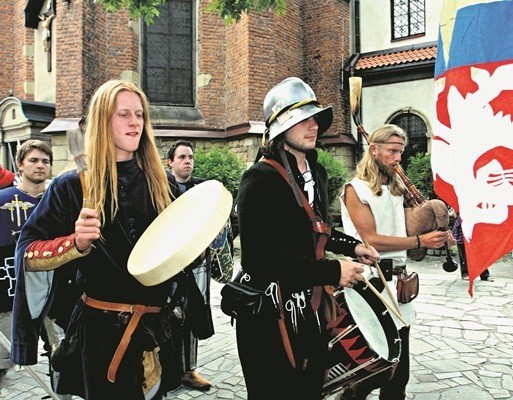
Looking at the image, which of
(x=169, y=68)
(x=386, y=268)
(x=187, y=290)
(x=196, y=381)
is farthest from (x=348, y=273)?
(x=169, y=68)

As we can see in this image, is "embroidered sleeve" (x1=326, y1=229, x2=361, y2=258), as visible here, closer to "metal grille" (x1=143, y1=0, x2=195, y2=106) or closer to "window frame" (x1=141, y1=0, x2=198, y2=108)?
"window frame" (x1=141, y1=0, x2=198, y2=108)

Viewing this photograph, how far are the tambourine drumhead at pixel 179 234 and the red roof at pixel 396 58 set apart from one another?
14.4 metres

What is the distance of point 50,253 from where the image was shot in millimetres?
1938

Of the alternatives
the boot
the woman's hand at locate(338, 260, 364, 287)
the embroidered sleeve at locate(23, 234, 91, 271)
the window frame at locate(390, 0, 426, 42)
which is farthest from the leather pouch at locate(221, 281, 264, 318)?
the window frame at locate(390, 0, 426, 42)

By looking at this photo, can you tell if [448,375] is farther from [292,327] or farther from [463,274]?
[463,274]

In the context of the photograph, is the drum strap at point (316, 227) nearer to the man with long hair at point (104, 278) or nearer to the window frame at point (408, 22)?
the man with long hair at point (104, 278)

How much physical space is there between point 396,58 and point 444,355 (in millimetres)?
12814

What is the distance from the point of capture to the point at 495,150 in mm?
1949

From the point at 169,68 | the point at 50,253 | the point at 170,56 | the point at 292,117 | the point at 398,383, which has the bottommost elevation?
the point at 398,383

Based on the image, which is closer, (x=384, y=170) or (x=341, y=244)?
(x=341, y=244)

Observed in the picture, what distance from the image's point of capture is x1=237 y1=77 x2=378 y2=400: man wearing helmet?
7.79 ft

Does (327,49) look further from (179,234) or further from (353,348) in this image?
(179,234)

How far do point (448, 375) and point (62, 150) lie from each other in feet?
36.4

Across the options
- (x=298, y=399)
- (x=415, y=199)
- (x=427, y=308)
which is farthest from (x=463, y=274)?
(x=298, y=399)
